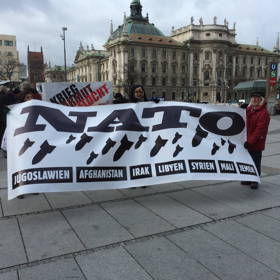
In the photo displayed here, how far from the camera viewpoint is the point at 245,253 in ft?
10.6

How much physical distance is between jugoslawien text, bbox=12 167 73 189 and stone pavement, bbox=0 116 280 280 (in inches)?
21.7

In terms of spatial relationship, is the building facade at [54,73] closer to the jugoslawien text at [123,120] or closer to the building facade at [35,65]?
the building facade at [35,65]

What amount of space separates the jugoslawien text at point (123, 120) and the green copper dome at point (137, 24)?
336 feet

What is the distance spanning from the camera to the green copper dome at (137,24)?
102 m

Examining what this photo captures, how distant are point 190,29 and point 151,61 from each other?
1751 centimetres

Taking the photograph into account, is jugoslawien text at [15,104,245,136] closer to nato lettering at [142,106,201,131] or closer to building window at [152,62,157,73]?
nato lettering at [142,106,201,131]

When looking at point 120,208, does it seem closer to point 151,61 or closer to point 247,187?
point 247,187

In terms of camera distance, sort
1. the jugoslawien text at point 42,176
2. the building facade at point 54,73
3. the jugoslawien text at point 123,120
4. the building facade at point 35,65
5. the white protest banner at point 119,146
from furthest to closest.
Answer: the building facade at point 54,73 → the building facade at point 35,65 → the jugoslawien text at point 123,120 → the white protest banner at point 119,146 → the jugoslawien text at point 42,176

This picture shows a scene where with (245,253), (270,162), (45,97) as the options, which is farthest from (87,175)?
(270,162)

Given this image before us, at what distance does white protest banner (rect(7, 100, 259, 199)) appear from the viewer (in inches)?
161

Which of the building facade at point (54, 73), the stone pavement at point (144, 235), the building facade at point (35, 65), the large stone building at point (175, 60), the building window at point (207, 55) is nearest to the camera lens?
the stone pavement at point (144, 235)

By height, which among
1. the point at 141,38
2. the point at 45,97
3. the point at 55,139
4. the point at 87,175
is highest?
the point at 141,38

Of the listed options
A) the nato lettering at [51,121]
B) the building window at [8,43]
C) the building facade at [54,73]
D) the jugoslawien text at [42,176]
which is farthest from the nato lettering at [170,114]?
the building facade at [54,73]

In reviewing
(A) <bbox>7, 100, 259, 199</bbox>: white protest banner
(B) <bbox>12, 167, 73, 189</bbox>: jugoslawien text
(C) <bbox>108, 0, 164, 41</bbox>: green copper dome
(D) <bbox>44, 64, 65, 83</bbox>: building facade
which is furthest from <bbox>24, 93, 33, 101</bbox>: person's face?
(D) <bbox>44, 64, 65, 83</bbox>: building facade
